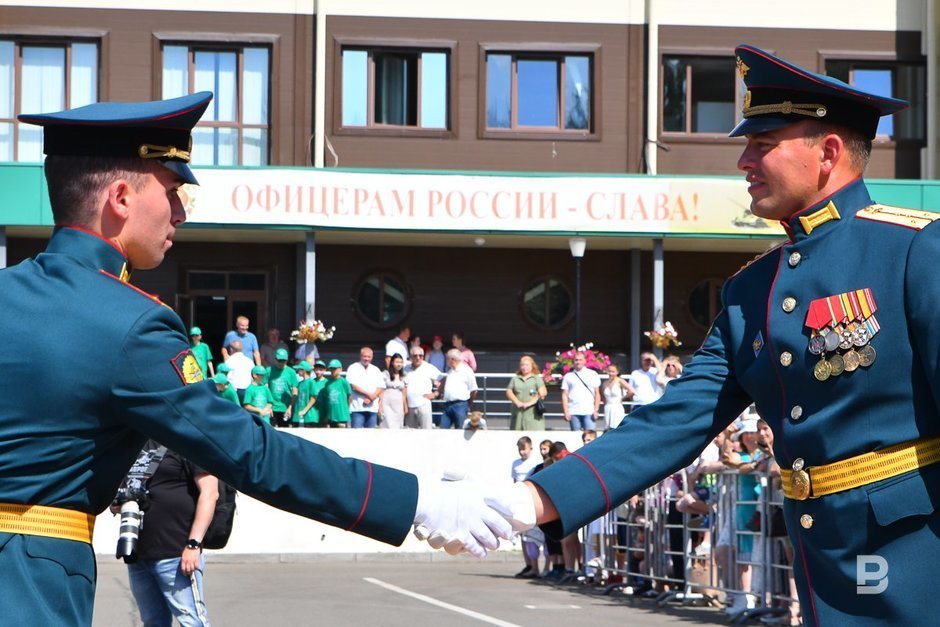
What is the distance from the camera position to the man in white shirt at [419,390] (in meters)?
26.5

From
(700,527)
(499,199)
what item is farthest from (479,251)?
(700,527)

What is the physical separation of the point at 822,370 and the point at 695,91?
101 feet

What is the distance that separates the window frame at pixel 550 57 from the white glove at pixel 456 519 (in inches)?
1178

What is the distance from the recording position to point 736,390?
5234 millimetres

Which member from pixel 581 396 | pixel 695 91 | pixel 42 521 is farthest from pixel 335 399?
pixel 42 521

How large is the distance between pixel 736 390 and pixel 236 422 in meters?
1.74

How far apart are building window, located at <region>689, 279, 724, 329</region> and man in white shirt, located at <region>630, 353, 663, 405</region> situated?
26.2 ft

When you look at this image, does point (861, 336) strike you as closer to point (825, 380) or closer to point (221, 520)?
point (825, 380)

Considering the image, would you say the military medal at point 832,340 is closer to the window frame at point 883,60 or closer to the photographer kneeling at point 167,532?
the photographer kneeling at point 167,532

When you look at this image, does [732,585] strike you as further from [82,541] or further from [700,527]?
[82,541]

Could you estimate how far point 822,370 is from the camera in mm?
4680

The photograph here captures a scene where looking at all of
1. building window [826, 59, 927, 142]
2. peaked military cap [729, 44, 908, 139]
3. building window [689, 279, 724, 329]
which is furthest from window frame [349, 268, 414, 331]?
peaked military cap [729, 44, 908, 139]

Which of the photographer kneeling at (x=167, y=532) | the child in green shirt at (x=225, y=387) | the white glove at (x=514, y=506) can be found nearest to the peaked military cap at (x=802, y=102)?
the white glove at (x=514, y=506)

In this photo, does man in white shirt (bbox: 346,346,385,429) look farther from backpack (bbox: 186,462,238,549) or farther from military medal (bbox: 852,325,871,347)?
military medal (bbox: 852,325,871,347)
